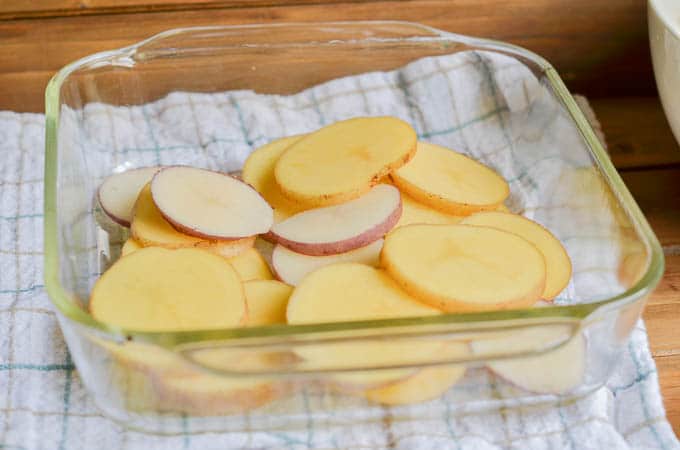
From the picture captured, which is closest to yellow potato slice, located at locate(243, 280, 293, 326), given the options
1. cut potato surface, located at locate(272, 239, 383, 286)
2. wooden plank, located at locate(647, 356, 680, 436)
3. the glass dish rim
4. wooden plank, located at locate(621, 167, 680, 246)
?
cut potato surface, located at locate(272, 239, 383, 286)

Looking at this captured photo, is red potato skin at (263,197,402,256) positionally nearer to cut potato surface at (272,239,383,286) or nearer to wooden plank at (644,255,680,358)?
cut potato surface at (272,239,383,286)

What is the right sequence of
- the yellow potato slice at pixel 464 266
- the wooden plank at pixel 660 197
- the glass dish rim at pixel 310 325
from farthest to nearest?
1. the wooden plank at pixel 660 197
2. the yellow potato slice at pixel 464 266
3. the glass dish rim at pixel 310 325

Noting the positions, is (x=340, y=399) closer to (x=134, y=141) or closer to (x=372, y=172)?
(x=372, y=172)

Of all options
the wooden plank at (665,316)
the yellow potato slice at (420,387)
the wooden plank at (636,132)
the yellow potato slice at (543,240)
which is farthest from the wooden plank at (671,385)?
the wooden plank at (636,132)

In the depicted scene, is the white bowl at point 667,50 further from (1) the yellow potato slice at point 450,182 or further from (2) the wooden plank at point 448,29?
(2) the wooden plank at point 448,29

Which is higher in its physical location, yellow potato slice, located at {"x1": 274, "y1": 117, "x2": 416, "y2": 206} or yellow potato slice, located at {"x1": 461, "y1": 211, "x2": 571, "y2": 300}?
yellow potato slice, located at {"x1": 274, "y1": 117, "x2": 416, "y2": 206}

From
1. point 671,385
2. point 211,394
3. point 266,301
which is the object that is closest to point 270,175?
point 266,301

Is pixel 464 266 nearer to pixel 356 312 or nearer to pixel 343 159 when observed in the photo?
pixel 356 312
